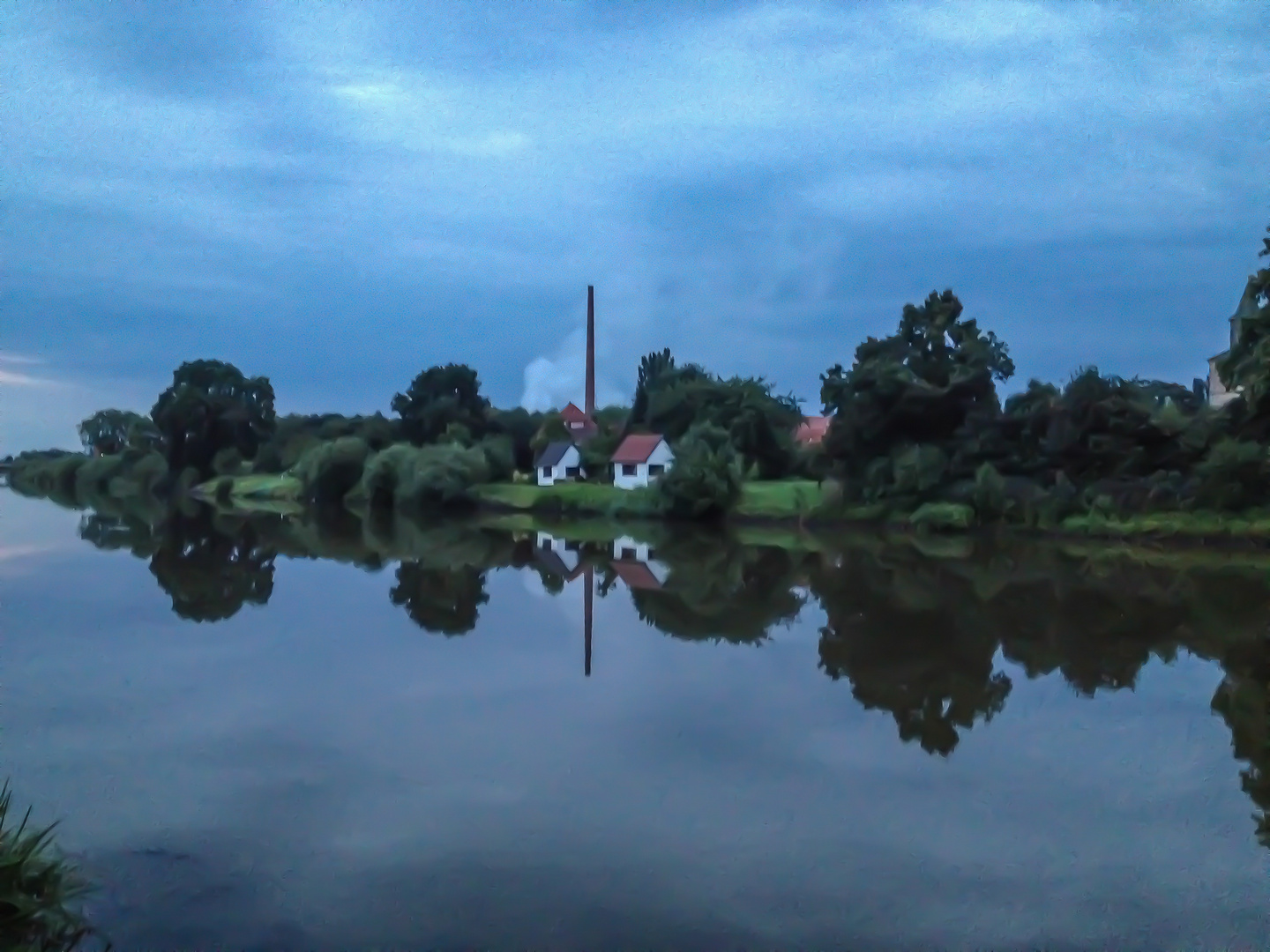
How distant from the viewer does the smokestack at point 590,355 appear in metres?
59.0

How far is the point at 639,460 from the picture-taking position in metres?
45.5

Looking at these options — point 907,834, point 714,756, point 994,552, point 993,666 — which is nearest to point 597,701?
point 714,756

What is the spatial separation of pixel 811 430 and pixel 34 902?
56623 millimetres

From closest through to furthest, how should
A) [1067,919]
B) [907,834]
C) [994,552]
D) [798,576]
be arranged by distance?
[1067,919] < [907,834] < [798,576] < [994,552]

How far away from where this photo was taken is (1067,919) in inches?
211

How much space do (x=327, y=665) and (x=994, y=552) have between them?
1760 centimetres

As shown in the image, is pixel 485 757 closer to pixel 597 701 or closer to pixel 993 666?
pixel 597 701

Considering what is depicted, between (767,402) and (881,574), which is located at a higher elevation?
(767,402)

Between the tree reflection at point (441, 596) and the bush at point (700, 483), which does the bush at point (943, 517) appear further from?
the tree reflection at point (441, 596)

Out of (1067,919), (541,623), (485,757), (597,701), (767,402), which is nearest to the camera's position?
(1067,919)

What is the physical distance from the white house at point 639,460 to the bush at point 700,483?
9.94 m

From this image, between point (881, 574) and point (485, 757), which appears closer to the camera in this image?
point (485, 757)

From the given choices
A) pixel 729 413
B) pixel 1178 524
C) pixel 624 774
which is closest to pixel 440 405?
pixel 729 413

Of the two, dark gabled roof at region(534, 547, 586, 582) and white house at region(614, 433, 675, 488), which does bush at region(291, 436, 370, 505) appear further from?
dark gabled roof at region(534, 547, 586, 582)
